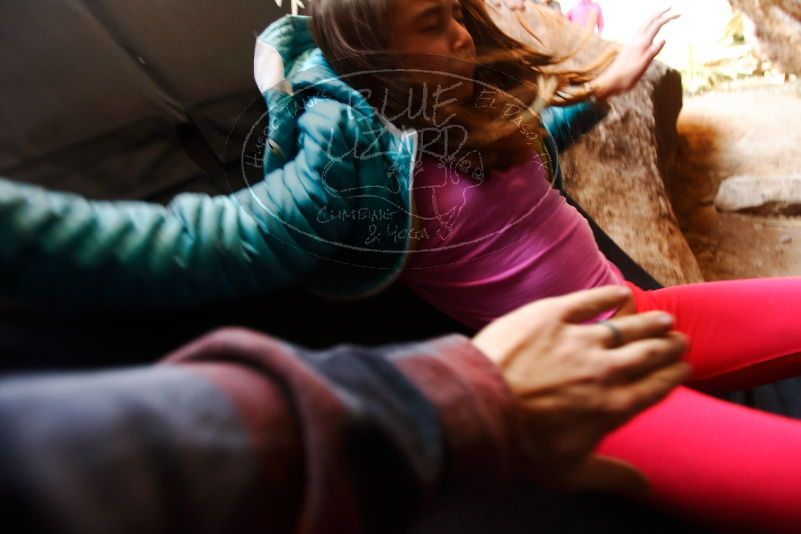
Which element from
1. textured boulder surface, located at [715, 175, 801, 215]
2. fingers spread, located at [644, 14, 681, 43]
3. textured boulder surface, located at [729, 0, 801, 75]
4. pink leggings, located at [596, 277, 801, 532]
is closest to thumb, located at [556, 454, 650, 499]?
pink leggings, located at [596, 277, 801, 532]

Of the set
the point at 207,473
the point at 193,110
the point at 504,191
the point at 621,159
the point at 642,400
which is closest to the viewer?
the point at 207,473

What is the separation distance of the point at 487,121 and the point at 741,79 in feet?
1.81

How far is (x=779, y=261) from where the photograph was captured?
72 cm

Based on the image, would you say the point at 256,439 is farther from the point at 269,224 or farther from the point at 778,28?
the point at 778,28

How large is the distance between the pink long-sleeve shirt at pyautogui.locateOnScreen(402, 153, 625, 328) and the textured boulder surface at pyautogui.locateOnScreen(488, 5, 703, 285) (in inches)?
6.6

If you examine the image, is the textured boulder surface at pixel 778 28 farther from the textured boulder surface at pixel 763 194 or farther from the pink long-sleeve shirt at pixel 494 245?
the pink long-sleeve shirt at pixel 494 245

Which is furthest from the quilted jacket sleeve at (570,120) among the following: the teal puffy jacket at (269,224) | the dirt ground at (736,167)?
the dirt ground at (736,167)

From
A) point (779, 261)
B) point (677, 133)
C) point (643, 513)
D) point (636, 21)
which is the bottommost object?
point (643, 513)

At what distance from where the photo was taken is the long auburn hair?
0.38 m

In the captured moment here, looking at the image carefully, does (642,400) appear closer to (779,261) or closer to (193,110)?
(193,110)

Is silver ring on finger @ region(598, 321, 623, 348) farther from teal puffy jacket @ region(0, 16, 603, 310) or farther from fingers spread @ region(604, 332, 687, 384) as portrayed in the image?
teal puffy jacket @ region(0, 16, 603, 310)

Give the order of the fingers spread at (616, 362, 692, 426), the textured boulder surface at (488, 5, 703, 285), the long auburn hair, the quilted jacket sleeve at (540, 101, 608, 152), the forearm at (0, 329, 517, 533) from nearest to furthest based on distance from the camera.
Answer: the forearm at (0, 329, 517, 533) → the fingers spread at (616, 362, 692, 426) → the long auburn hair → the quilted jacket sleeve at (540, 101, 608, 152) → the textured boulder surface at (488, 5, 703, 285)

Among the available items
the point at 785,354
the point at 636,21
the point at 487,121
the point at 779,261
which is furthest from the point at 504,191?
the point at 779,261

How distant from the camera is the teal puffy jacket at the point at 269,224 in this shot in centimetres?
28
